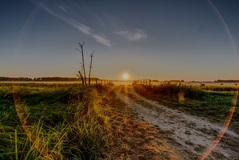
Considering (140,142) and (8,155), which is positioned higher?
(8,155)

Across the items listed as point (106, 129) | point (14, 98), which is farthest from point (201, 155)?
point (14, 98)

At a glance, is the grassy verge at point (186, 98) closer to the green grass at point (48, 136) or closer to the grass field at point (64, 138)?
the grass field at point (64, 138)

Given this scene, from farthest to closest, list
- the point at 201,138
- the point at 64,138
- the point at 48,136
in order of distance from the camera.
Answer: the point at 201,138, the point at 64,138, the point at 48,136

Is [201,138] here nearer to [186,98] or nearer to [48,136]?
[48,136]

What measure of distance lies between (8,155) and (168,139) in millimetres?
4079

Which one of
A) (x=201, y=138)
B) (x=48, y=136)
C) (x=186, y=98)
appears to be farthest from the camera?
(x=186, y=98)

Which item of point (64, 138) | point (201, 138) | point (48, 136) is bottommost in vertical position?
point (201, 138)

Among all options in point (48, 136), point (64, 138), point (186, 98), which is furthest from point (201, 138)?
point (186, 98)

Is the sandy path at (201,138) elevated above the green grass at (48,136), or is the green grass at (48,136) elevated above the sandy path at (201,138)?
the green grass at (48,136)

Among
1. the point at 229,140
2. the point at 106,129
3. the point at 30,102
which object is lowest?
the point at 229,140

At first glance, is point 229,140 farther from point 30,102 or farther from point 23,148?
point 30,102

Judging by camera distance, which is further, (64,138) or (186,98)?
(186,98)

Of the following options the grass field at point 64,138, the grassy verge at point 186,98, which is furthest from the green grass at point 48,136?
the grassy verge at point 186,98

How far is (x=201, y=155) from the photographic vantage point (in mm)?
4605
